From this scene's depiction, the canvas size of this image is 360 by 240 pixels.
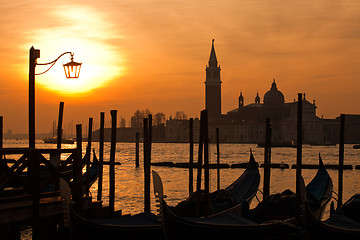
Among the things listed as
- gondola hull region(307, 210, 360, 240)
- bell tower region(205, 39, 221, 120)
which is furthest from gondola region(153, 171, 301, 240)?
bell tower region(205, 39, 221, 120)

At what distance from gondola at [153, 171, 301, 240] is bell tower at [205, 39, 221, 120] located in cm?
10111

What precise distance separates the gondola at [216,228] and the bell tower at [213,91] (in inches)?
3981

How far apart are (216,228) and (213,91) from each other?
103m

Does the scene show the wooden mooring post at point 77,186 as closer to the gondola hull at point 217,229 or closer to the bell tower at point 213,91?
the gondola hull at point 217,229

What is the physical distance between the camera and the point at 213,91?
361ft

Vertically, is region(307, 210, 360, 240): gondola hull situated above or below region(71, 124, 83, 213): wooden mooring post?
below

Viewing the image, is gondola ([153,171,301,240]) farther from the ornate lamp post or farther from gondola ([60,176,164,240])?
the ornate lamp post

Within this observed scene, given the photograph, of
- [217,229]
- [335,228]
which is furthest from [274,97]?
[217,229]

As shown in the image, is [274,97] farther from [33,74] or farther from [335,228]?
[33,74]

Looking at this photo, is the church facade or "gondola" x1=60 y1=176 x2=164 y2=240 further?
the church facade

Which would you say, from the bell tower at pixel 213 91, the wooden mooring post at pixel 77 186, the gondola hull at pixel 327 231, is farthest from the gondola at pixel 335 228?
the bell tower at pixel 213 91

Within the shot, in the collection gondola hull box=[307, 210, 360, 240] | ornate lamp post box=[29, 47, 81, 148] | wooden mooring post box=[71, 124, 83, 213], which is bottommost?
gondola hull box=[307, 210, 360, 240]

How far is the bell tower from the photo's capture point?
11006 cm

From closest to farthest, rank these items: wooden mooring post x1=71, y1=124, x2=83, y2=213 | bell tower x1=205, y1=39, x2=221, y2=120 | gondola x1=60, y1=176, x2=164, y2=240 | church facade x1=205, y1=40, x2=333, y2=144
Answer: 1. gondola x1=60, y1=176, x2=164, y2=240
2. wooden mooring post x1=71, y1=124, x2=83, y2=213
3. church facade x1=205, y1=40, x2=333, y2=144
4. bell tower x1=205, y1=39, x2=221, y2=120
